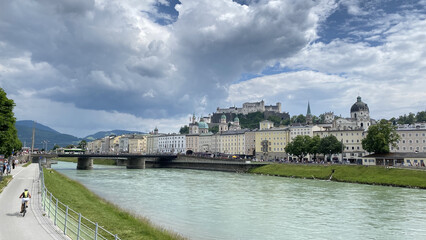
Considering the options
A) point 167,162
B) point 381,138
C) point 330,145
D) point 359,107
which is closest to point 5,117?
point 381,138

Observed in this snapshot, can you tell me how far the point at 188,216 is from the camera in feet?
86.3

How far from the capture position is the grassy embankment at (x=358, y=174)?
1953 inches

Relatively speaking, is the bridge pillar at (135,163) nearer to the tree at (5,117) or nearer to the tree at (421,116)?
the tree at (5,117)

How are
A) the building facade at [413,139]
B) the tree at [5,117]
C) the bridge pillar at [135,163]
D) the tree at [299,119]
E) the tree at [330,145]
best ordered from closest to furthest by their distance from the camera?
the tree at [5,117], the building facade at [413,139], the tree at [330,145], the bridge pillar at [135,163], the tree at [299,119]

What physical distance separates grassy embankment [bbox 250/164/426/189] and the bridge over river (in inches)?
481

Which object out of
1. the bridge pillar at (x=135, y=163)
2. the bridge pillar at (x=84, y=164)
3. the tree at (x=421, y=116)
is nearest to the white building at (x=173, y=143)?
the bridge pillar at (x=135, y=163)

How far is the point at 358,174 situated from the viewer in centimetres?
5891

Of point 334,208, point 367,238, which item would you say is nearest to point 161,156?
point 334,208

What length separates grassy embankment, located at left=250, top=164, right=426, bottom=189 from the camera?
163ft

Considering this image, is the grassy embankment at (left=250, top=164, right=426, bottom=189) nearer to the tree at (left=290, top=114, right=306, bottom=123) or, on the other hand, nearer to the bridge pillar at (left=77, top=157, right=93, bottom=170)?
the bridge pillar at (left=77, top=157, right=93, bottom=170)

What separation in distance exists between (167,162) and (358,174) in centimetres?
7491

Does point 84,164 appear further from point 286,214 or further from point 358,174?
point 286,214

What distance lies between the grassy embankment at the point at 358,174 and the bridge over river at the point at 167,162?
12.2m

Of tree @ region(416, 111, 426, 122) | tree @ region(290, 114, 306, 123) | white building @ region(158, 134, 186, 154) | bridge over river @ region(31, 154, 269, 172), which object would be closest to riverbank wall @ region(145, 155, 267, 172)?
bridge over river @ region(31, 154, 269, 172)
